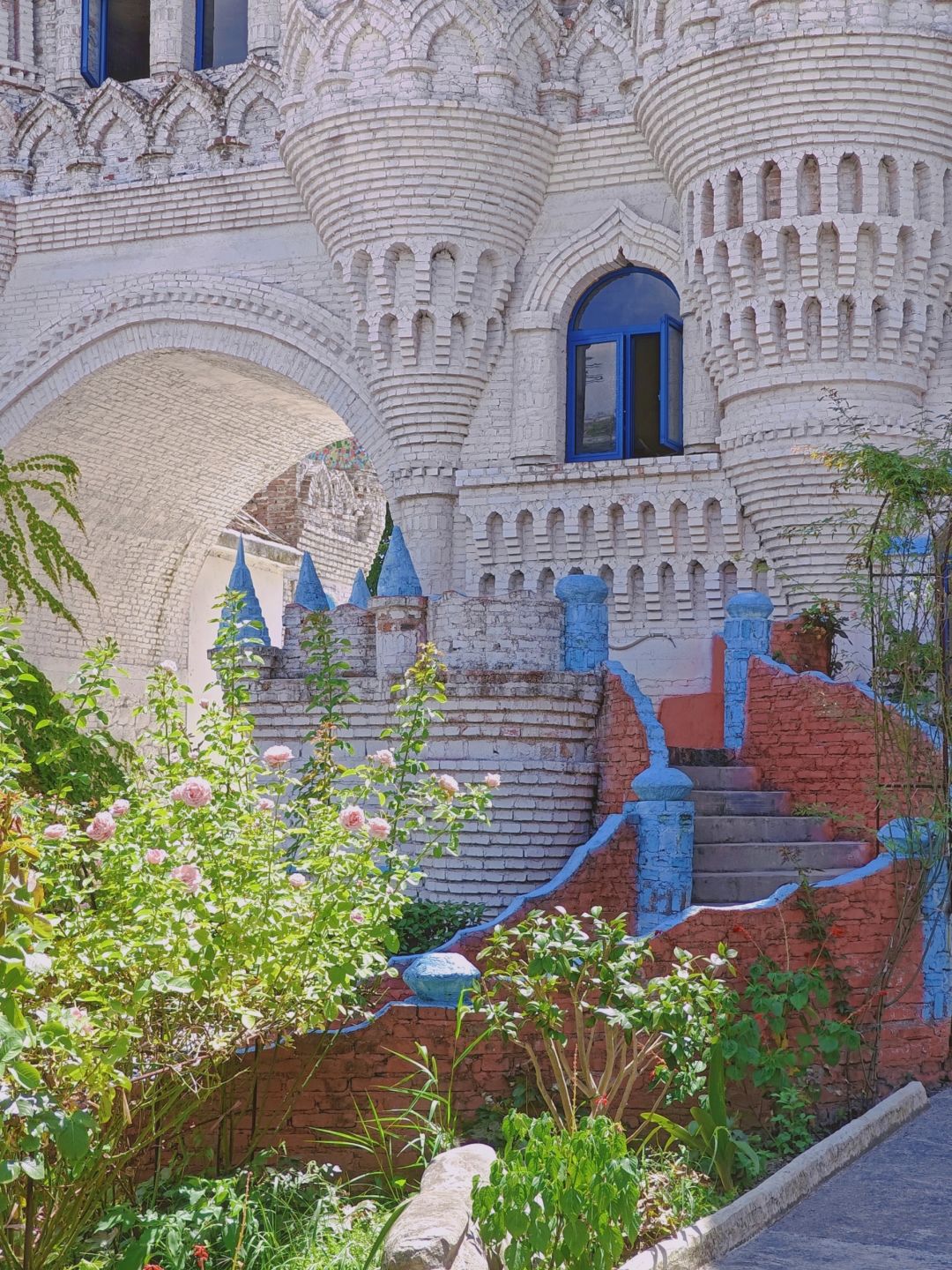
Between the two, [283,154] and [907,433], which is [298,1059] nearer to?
[907,433]

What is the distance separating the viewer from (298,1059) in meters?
6.23

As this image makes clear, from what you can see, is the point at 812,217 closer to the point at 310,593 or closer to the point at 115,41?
the point at 310,593

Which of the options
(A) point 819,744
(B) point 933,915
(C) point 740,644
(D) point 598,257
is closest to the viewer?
(B) point 933,915

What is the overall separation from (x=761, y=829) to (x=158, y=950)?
5025mm

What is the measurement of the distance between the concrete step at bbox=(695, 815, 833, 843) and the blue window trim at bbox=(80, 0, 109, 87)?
994cm

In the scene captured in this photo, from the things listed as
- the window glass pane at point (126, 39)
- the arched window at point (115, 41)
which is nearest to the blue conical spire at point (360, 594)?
the arched window at point (115, 41)

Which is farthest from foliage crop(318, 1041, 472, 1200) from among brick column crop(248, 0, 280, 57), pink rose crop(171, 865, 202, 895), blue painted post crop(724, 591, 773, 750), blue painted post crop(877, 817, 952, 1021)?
brick column crop(248, 0, 280, 57)

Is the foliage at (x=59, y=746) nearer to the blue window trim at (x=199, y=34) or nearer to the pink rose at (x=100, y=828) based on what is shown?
the pink rose at (x=100, y=828)

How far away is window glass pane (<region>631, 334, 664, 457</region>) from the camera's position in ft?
43.8

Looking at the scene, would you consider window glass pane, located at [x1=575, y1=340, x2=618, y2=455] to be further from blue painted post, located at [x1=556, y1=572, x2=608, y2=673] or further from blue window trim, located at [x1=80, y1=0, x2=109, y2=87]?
blue window trim, located at [x1=80, y1=0, x2=109, y2=87]

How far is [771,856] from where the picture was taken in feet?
29.9

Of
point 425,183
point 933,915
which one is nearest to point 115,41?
point 425,183

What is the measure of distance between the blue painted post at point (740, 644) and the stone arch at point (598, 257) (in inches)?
138

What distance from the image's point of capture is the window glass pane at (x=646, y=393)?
13.3m
